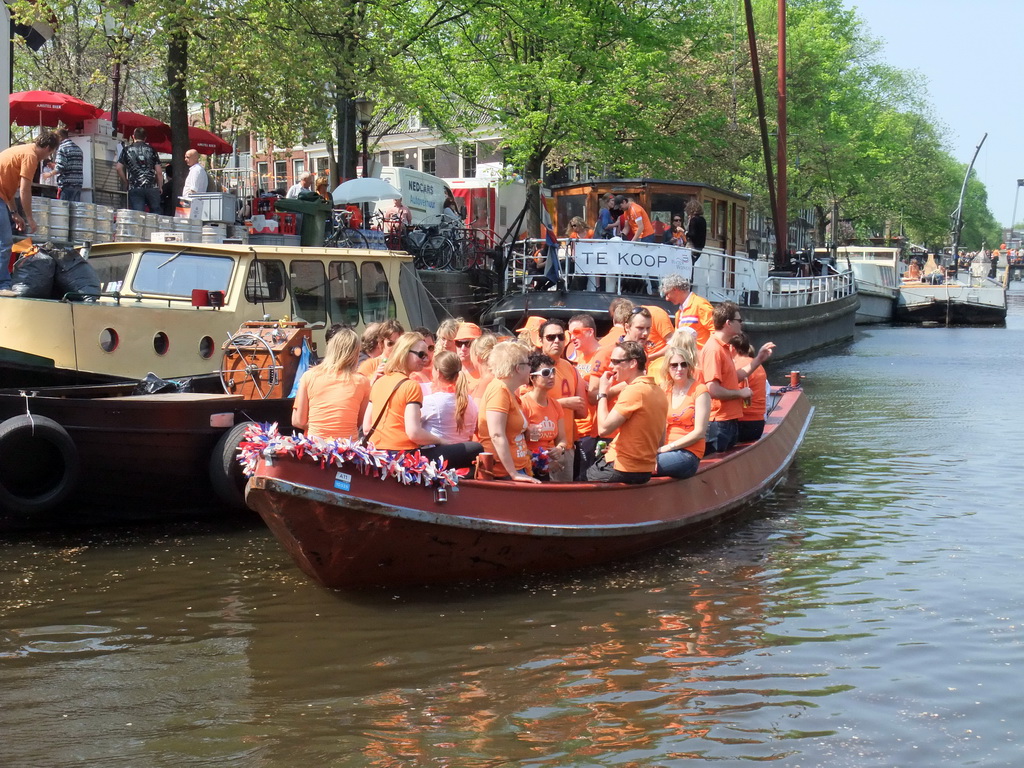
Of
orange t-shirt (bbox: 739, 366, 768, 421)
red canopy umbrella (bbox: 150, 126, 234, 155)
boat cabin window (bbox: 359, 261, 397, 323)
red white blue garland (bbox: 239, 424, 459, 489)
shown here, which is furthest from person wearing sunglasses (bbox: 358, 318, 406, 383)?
red canopy umbrella (bbox: 150, 126, 234, 155)

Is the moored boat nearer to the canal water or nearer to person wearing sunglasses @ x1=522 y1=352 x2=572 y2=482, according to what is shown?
the canal water

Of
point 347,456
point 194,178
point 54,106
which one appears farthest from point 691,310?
point 54,106

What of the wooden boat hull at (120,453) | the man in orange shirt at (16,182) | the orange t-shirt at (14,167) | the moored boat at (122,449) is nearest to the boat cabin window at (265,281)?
the moored boat at (122,449)

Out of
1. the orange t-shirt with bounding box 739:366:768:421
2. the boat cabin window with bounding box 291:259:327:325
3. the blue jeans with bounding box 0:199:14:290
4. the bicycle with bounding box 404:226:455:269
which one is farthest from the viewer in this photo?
the bicycle with bounding box 404:226:455:269

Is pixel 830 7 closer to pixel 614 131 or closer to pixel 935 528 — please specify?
pixel 614 131

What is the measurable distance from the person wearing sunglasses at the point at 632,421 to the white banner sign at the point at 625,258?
10201 millimetres

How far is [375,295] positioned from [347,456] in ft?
17.7

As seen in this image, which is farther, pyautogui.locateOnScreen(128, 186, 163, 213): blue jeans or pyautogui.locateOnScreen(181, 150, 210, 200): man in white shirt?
pyautogui.locateOnScreen(128, 186, 163, 213): blue jeans

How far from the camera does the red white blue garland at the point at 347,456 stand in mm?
7262

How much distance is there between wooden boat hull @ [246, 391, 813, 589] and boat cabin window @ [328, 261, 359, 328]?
444 centimetres

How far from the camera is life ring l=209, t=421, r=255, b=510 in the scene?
9648 mm

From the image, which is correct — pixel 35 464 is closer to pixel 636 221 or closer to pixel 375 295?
pixel 375 295

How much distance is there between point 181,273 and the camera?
11.4m

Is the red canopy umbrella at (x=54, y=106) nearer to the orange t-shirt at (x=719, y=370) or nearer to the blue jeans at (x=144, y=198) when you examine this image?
the blue jeans at (x=144, y=198)
